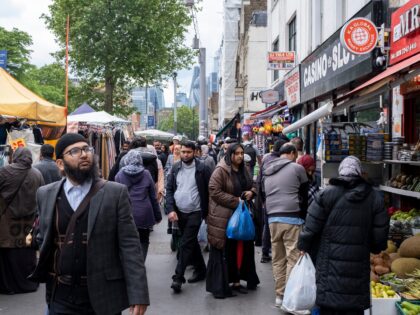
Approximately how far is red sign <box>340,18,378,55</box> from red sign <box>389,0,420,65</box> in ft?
1.62

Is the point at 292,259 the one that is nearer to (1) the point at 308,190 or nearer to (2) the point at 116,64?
(1) the point at 308,190

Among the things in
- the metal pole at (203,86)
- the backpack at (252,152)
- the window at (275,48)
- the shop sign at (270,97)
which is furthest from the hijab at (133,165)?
the metal pole at (203,86)

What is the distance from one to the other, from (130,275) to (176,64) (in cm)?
3416

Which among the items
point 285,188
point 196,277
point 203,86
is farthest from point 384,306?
point 203,86

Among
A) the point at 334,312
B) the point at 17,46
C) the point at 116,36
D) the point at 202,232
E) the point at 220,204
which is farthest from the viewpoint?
the point at 17,46

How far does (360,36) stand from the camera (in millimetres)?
8688

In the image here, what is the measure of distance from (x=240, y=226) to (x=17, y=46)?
3616 centimetres

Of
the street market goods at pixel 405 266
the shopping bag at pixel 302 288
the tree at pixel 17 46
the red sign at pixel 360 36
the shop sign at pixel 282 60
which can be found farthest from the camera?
the tree at pixel 17 46

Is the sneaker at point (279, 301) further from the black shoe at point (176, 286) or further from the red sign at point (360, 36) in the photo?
the red sign at point (360, 36)

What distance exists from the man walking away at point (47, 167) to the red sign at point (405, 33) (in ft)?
17.9

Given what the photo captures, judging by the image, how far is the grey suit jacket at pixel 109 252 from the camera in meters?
3.53

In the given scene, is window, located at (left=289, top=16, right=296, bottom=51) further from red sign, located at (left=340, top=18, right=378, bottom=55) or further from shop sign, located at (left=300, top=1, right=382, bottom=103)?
red sign, located at (left=340, top=18, right=378, bottom=55)

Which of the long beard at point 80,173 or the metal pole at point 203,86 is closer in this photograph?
the long beard at point 80,173

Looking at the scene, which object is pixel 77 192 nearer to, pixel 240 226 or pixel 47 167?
pixel 240 226
